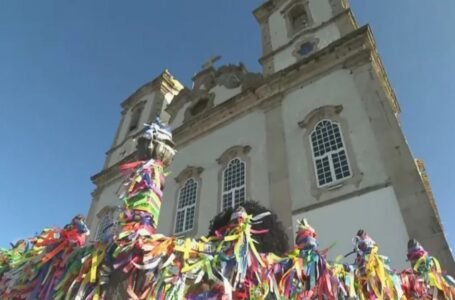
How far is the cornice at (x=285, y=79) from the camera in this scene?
1186cm

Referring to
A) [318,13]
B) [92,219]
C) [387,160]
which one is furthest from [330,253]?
[92,219]

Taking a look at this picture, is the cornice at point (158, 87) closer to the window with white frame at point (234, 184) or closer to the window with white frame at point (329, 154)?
the window with white frame at point (234, 184)

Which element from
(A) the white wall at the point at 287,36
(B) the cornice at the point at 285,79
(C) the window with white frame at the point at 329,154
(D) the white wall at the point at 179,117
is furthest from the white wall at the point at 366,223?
(D) the white wall at the point at 179,117

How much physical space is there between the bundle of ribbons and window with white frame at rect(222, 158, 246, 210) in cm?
612

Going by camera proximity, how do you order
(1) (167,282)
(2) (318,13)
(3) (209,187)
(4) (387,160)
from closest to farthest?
1. (1) (167,282)
2. (4) (387,160)
3. (3) (209,187)
4. (2) (318,13)

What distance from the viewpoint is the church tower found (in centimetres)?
1645

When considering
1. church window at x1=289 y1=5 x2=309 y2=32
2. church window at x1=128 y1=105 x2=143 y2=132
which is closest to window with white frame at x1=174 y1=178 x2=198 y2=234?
church window at x1=289 y1=5 x2=309 y2=32

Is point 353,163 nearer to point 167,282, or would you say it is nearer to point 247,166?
point 247,166

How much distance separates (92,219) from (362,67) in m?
13.1

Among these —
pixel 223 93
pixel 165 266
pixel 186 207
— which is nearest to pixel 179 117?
pixel 223 93

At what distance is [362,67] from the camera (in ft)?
36.8

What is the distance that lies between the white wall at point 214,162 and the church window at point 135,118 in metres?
6.97

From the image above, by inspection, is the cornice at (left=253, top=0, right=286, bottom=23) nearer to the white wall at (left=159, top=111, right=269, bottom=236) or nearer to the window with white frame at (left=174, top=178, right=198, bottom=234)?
the white wall at (left=159, top=111, right=269, bottom=236)

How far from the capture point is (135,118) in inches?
852
